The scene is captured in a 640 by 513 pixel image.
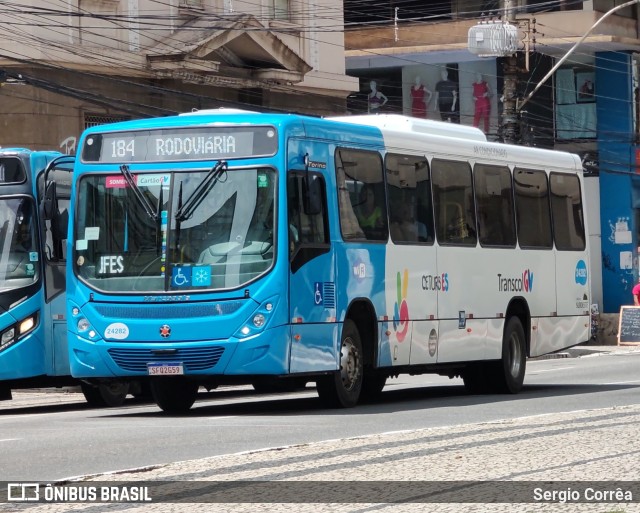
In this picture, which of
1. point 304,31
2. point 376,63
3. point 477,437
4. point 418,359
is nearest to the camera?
point 477,437

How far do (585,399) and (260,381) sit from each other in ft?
14.0

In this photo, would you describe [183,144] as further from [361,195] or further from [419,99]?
[419,99]

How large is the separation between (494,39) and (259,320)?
2288 centimetres

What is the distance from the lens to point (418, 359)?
59.4 ft

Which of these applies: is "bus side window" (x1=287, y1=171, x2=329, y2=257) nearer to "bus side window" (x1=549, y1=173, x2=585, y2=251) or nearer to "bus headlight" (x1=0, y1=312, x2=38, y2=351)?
"bus headlight" (x1=0, y1=312, x2=38, y2=351)

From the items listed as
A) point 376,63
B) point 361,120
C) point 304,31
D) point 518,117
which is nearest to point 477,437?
point 361,120

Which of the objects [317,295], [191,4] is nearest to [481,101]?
[191,4]

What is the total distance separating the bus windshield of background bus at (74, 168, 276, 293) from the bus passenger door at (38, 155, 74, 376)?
8.89ft

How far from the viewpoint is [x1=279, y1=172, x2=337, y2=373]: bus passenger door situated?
15.8m

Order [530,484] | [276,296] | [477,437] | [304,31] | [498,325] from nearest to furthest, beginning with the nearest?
[530,484], [477,437], [276,296], [498,325], [304,31]

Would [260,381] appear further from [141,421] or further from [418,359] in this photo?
[418,359]

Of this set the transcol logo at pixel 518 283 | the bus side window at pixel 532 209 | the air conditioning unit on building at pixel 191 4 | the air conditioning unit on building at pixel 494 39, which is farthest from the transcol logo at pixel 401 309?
the air conditioning unit on building at pixel 494 39

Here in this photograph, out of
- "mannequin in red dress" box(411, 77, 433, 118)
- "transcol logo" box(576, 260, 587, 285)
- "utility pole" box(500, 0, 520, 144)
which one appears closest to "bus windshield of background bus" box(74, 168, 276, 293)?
"transcol logo" box(576, 260, 587, 285)

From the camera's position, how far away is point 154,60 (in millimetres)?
34281
